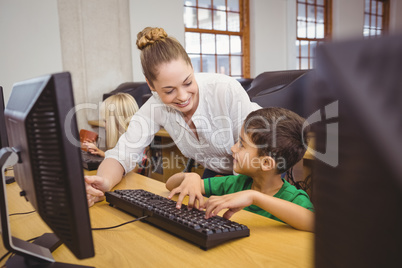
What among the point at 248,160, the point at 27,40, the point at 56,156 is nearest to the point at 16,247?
the point at 56,156

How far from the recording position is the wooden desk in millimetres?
652

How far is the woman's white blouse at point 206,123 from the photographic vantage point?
140 cm

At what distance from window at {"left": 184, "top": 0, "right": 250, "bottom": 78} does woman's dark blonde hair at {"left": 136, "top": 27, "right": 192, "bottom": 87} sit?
3816mm

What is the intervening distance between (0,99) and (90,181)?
Result: 1.33ft

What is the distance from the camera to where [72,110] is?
1.51 feet

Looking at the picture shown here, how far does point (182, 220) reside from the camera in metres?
0.77

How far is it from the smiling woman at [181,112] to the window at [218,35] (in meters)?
3.71

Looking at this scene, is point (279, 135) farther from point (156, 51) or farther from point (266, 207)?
point (156, 51)

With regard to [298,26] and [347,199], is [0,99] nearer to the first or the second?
[347,199]

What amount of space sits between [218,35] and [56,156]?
523cm

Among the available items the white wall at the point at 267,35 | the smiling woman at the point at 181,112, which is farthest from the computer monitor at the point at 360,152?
the white wall at the point at 267,35

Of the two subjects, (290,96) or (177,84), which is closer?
(177,84)

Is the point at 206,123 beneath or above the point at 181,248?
above

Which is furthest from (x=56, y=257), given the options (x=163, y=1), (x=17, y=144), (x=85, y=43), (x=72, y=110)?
(x=163, y=1)
